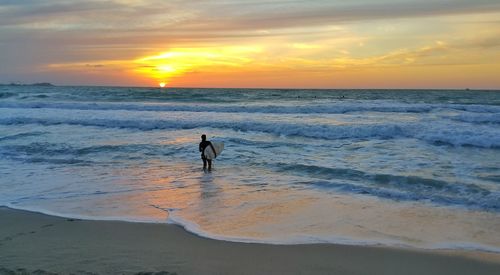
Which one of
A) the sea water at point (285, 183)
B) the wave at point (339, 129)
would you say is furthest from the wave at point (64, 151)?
the wave at point (339, 129)

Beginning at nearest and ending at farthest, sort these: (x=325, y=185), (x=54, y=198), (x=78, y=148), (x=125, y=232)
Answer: (x=125, y=232)
(x=54, y=198)
(x=325, y=185)
(x=78, y=148)

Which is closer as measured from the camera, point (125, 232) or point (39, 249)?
point (39, 249)

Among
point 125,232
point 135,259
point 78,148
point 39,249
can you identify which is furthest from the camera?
point 78,148

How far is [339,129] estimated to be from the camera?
20.4 meters

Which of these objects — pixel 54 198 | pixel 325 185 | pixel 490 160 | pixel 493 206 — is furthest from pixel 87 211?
pixel 490 160

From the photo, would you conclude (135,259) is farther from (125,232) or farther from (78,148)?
(78,148)

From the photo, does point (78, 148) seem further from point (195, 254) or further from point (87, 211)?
point (195, 254)

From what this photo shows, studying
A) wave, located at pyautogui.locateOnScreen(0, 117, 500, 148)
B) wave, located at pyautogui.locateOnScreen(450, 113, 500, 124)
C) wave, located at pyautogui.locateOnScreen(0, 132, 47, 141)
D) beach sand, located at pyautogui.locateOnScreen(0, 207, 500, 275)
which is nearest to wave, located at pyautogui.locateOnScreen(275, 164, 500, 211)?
beach sand, located at pyautogui.locateOnScreen(0, 207, 500, 275)

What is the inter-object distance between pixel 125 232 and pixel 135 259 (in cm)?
128

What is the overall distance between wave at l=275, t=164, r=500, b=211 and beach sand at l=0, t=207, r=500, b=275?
9.59 feet

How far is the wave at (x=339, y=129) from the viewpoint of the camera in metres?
16.5

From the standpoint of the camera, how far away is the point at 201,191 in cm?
943

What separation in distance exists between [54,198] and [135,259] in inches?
167

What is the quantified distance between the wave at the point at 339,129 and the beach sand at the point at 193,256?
1171 cm
